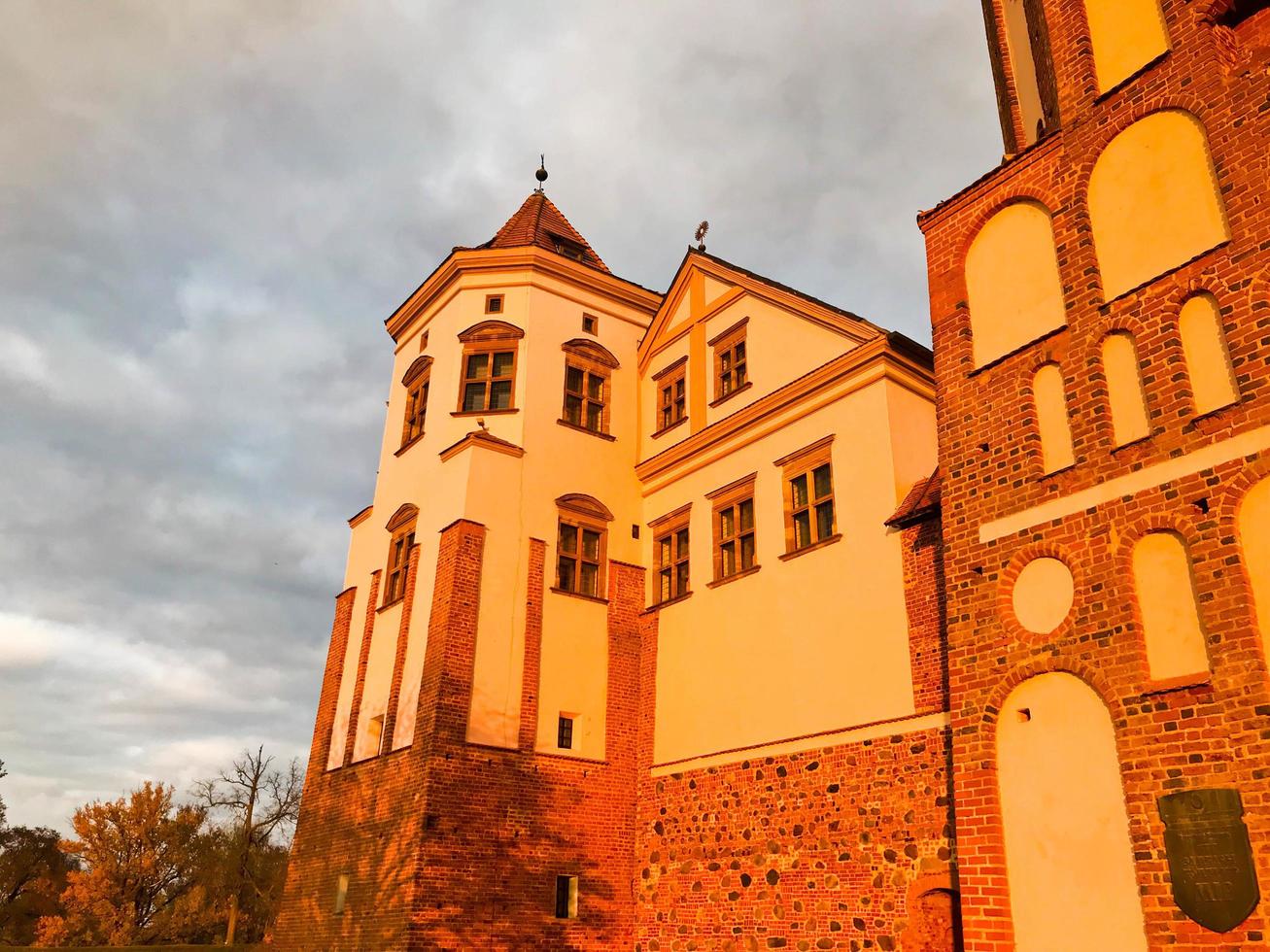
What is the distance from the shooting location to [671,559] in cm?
1919

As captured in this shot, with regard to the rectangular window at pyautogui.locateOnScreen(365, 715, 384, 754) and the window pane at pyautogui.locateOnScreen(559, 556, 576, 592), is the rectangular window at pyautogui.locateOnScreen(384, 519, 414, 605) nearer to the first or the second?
the rectangular window at pyautogui.locateOnScreen(365, 715, 384, 754)

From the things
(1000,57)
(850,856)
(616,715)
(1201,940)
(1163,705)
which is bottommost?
(1201,940)

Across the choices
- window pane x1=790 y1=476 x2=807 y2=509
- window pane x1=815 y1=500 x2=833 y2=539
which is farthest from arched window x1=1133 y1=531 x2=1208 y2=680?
window pane x1=790 y1=476 x2=807 y2=509

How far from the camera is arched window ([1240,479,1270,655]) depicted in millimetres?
7793

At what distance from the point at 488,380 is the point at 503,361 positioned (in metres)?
0.55

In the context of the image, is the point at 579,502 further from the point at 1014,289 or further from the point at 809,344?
the point at 1014,289

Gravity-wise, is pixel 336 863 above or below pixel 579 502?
below

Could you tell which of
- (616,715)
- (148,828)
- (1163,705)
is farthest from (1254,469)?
(148,828)

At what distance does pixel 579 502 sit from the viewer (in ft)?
63.7

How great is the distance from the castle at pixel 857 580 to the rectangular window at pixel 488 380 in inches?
4.7

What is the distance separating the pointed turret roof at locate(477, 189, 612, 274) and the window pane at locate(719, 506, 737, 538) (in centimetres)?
695

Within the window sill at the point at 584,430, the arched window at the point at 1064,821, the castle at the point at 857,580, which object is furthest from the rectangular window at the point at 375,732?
the arched window at the point at 1064,821

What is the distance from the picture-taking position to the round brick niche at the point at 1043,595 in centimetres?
934

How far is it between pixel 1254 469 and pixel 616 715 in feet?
40.5
